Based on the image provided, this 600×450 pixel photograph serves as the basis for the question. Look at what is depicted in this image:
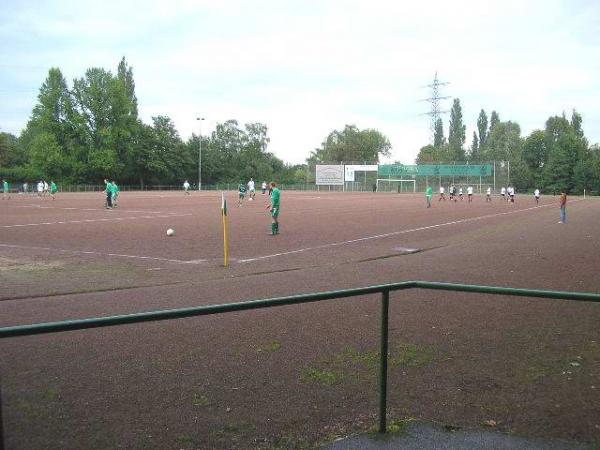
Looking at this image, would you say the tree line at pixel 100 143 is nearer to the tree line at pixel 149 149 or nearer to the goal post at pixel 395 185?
the tree line at pixel 149 149

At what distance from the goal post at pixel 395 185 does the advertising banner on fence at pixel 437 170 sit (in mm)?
909

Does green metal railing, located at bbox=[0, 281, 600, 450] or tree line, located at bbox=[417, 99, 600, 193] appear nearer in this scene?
green metal railing, located at bbox=[0, 281, 600, 450]

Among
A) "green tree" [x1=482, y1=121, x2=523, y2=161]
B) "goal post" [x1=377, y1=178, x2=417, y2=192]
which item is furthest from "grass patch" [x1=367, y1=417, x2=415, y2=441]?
"green tree" [x1=482, y1=121, x2=523, y2=161]

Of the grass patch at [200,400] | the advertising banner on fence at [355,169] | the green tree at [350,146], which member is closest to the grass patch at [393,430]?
the grass patch at [200,400]

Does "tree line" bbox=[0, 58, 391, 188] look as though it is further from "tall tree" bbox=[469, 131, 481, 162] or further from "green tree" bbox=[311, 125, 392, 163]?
"tall tree" bbox=[469, 131, 481, 162]

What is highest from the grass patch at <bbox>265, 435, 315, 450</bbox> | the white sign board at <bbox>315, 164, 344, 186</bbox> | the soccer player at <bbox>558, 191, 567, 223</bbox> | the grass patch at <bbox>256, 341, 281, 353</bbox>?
the white sign board at <bbox>315, 164, 344, 186</bbox>

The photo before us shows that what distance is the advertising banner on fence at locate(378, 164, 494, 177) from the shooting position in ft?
260

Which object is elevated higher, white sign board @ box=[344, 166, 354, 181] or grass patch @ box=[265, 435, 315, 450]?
white sign board @ box=[344, 166, 354, 181]

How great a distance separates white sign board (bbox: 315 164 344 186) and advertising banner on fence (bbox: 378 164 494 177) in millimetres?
6710

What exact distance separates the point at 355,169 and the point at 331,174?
4.26 m

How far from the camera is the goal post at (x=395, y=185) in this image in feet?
285

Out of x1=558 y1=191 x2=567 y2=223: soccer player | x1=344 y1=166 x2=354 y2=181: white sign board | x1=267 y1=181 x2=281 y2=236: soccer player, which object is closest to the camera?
x1=267 y1=181 x2=281 y2=236: soccer player

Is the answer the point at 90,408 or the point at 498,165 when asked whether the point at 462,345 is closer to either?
the point at 90,408

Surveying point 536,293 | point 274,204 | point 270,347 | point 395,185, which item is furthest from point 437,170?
point 536,293
